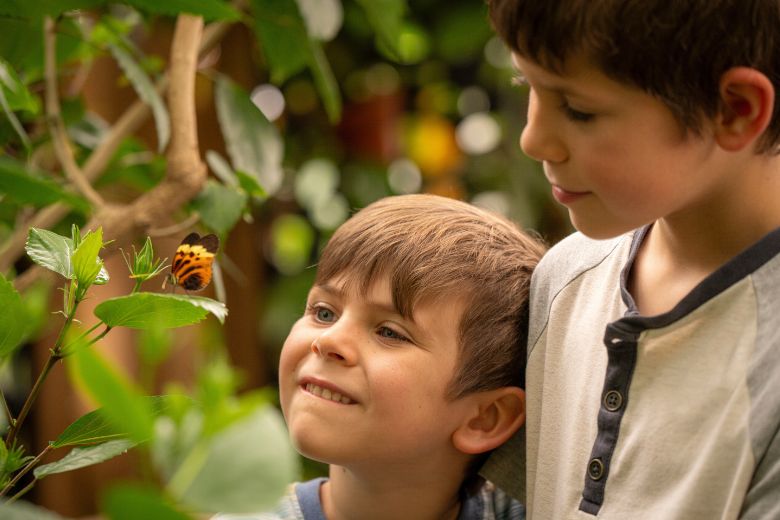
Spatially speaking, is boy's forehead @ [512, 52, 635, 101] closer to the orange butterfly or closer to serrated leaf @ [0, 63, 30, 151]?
the orange butterfly

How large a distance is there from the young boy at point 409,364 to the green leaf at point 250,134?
0.22 m

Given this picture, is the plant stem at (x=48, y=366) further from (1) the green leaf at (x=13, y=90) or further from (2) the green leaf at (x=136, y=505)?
(1) the green leaf at (x=13, y=90)

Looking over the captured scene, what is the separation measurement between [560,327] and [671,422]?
20 cm

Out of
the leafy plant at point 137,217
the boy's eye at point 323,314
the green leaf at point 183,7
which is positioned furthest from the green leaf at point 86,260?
the boy's eye at point 323,314

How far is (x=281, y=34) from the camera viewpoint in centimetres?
130

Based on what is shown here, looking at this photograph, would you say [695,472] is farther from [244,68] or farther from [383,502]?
[244,68]

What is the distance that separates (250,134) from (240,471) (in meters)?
0.96

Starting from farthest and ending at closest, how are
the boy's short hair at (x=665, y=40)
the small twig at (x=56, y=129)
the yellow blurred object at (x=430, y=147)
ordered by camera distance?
the yellow blurred object at (x=430, y=147), the small twig at (x=56, y=129), the boy's short hair at (x=665, y=40)

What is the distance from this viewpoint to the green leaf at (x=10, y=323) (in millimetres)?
562

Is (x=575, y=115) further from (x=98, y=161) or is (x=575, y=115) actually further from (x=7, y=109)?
(x=98, y=161)

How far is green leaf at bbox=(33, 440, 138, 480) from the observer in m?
0.57

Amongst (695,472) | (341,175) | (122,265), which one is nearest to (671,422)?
(695,472)

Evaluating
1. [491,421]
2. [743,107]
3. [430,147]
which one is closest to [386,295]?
[491,421]

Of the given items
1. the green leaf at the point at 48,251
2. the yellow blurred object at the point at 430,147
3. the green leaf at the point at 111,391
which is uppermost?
the green leaf at the point at 111,391
